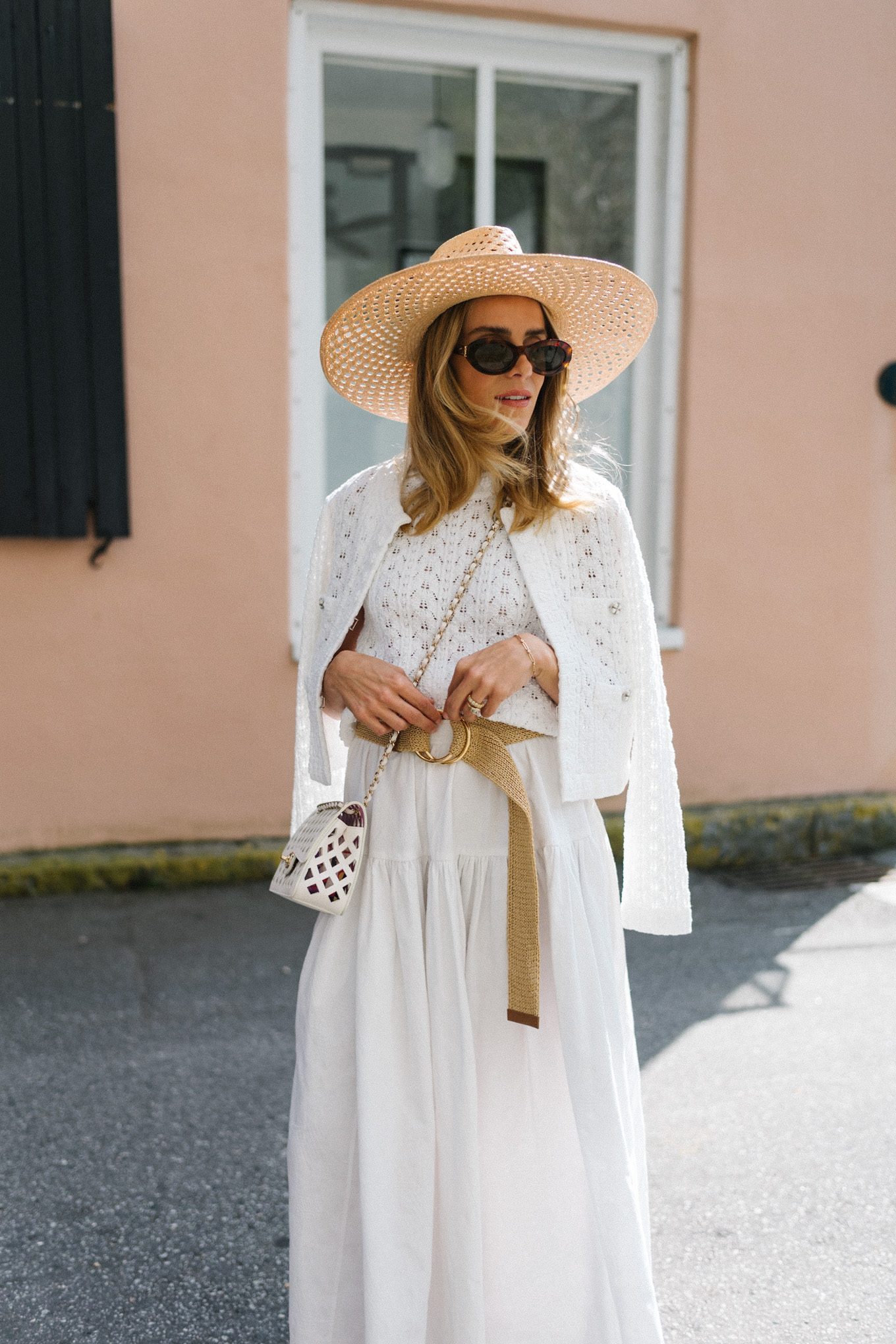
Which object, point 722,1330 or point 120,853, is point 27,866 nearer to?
point 120,853

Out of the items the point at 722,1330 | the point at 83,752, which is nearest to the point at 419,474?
the point at 722,1330

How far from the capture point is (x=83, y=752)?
15.8 feet

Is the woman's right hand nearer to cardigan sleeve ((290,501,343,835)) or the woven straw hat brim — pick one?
cardigan sleeve ((290,501,343,835))

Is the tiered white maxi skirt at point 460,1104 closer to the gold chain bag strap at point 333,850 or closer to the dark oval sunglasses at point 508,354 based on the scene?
the gold chain bag strap at point 333,850

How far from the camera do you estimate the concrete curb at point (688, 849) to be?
475 centimetres

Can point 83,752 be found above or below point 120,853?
above

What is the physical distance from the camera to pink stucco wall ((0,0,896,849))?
4672mm

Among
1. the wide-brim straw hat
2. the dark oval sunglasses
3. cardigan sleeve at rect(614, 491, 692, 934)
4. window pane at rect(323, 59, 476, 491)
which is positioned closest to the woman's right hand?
cardigan sleeve at rect(614, 491, 692, 934)

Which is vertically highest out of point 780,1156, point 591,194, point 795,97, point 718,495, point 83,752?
point 795,97

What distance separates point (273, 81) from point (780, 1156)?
13.8ft

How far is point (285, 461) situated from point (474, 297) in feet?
9.43

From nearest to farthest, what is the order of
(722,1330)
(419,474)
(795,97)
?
(419,474) < (722,1330) < (795,97)

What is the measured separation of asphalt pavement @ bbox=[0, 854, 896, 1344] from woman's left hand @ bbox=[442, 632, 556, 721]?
1.09 m

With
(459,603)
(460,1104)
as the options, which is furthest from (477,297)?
(460,1104)
